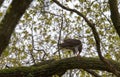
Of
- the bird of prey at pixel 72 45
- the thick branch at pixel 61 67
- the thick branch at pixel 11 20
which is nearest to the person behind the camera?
the thick branch at pixel 11 20

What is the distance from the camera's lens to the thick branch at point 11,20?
484 centimetres

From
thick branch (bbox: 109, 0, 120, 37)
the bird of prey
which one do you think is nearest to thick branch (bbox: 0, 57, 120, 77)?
the bird of prey

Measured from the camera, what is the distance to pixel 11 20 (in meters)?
4.91

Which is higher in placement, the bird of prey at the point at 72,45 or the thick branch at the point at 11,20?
the thick branch at the point at 11,20

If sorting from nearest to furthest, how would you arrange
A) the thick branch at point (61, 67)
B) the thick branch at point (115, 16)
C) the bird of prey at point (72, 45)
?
the thick branch at point (115, 16) → the thick branch at point (61, 67) → the bird of prey at point (72, 45)

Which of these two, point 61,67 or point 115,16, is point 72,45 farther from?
point 115,16

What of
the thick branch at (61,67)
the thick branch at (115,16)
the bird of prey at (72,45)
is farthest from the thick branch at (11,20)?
the bird of prey at (72,45)

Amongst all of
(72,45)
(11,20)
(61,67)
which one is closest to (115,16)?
(61,67)

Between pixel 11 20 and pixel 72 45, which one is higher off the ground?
pixel 11 20

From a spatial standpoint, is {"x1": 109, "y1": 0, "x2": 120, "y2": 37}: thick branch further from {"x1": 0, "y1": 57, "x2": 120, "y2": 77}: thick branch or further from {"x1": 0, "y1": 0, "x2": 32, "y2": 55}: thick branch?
{"x1": 0, "y1": 0, "x2": 32, "y2": 55}: thick branch

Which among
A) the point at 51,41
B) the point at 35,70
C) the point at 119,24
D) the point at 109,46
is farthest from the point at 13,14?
the point at 51,41

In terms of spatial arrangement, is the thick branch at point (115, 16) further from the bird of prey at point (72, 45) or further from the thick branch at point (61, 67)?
the bird of prey at point (72, 45)

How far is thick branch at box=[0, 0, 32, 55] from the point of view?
191 inches

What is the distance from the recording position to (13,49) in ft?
46.5
